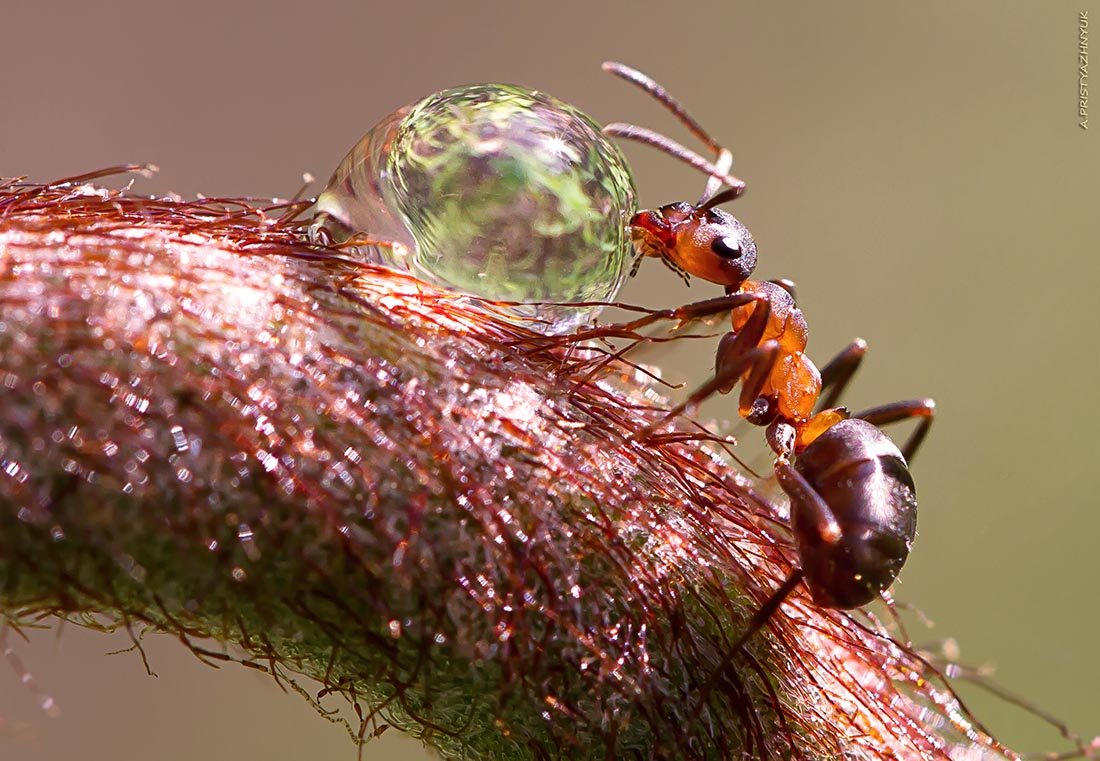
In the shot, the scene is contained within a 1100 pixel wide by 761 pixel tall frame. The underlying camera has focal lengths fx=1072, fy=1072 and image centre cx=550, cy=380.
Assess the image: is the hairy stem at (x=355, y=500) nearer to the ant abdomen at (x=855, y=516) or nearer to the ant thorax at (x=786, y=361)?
the ant abdomen at (x=855, y=516)

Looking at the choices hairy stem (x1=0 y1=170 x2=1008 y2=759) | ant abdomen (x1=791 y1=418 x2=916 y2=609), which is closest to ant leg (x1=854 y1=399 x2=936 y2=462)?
ant abdomen (x1=791 y1=418 x2=916 y2=609)

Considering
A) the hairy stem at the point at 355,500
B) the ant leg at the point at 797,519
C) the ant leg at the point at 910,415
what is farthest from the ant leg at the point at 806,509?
the ant leg at the point at 910,415

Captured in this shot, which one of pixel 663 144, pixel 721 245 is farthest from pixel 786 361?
pixel 663 144

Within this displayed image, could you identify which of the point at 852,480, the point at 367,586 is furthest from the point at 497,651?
the point at 852,480

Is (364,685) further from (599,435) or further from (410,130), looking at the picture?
(410,130)

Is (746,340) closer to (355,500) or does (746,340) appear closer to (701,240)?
(701,240)
